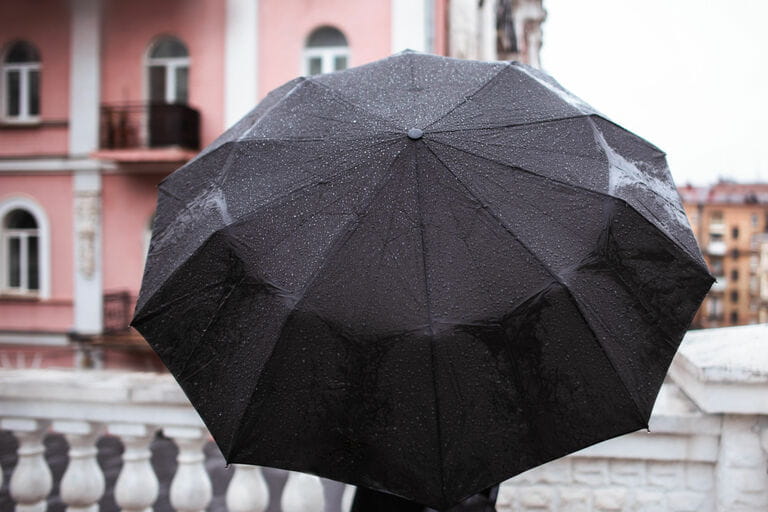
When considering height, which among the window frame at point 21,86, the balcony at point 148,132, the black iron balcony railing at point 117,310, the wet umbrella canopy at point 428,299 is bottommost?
the black iron balcony railing at point 117,310

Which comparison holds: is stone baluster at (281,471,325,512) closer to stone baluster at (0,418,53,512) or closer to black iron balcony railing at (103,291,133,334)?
stone baluster at (0,418,53,512)

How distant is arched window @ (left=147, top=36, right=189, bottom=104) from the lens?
12938 millimetres

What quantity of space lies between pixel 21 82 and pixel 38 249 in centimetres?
304

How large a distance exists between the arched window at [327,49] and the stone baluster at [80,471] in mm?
10212

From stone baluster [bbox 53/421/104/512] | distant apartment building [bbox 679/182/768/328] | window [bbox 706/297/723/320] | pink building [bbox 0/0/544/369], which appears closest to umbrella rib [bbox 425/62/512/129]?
stone baluster [bbox 53/421/104/512]

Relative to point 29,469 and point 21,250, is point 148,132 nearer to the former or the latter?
point 21,250

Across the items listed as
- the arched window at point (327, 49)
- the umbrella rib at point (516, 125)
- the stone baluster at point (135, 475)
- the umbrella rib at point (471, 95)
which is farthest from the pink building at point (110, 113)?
the umbrella rib at point (516, 125)

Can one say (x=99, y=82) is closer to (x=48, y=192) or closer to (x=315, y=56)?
(x=48, y=192)

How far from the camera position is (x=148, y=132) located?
41.1ft

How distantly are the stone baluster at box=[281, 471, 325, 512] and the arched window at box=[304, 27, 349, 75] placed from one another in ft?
34.1

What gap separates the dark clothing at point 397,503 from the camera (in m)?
1.80

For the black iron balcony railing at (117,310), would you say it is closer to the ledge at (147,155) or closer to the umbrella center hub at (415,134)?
the ledge at (147,155)

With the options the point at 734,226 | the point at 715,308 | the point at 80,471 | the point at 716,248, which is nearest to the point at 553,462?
the point at 80,471

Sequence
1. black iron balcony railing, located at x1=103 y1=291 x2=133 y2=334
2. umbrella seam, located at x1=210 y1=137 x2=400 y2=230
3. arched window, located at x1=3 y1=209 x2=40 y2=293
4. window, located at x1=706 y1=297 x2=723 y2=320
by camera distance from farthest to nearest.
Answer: window, located at x1=706 y1=297 x2=723 y2=320, arched window, located at x1=3 y1=209 x2=40 y2=293, black iron balcony railing, located at x1=103 y1=291 x2=133 y2=334, umbrella seam, located at x1=210 y1=137 x2=400 y2=230
